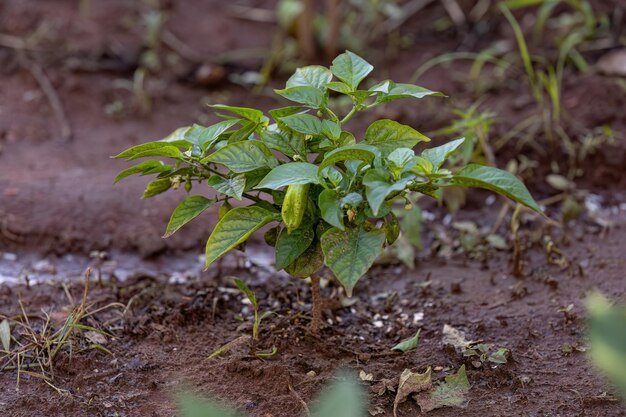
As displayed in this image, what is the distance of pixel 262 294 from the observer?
2342 millimetres

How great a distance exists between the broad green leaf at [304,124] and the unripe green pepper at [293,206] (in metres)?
0.14

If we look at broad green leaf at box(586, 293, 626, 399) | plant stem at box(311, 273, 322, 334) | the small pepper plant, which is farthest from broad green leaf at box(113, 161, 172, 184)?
broad green leaf at box(586, 293, 626, 399)

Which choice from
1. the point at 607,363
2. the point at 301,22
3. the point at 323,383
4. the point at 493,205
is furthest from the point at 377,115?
the point at 607,363

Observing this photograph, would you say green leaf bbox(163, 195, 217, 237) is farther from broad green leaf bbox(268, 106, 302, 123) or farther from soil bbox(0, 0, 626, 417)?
soil bbox(0, 0, 626, 417)

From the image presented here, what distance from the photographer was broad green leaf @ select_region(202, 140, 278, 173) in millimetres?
1725

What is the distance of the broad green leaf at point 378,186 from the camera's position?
1544mm

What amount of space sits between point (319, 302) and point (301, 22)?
2296mm

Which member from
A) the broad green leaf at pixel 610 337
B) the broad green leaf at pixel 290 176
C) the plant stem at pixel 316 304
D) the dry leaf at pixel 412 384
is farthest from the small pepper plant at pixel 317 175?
the broad green leaf at pixel 610 337

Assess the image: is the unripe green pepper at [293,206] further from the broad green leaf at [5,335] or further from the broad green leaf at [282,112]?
the broad green leaf at [5,335]

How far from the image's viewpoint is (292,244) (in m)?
1.78

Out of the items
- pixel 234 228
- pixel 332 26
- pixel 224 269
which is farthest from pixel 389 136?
pixel 332 26

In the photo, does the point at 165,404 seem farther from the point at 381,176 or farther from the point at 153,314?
the point at 381,176

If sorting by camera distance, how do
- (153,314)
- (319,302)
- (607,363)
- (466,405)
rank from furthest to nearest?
1. (153,314)
2. (319,302)
3. (466,405)
4. (607,363)

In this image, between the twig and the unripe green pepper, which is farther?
the twig
